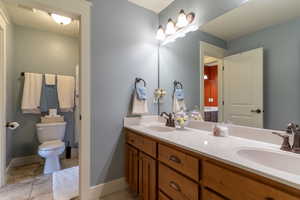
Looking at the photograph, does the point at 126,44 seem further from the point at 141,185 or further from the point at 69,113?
the point at 69,113

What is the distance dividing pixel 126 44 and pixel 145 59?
323mm

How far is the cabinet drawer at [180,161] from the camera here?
1.01 metres

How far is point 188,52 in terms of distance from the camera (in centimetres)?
197

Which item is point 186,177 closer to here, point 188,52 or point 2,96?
point 188,52

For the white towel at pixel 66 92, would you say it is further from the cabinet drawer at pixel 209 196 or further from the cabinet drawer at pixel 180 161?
the cabinet drawer at pixel 209 196

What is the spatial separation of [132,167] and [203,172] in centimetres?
104

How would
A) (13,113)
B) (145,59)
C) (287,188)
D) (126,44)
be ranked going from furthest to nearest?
(13,113)
(145,59)
(126,44)
(287,188)

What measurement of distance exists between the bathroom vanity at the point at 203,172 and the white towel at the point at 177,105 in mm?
673

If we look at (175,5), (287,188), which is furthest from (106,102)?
(287,188)

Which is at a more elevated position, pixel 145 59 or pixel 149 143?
pixel 145 59

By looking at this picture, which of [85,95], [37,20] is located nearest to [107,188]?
[85,95]

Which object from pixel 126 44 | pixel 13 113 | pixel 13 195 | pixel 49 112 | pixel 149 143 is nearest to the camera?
pixel 149 143

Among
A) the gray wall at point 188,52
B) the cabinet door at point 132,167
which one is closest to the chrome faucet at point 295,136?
the gray wall at point 188,52

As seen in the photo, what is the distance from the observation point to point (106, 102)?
6.21 ft
